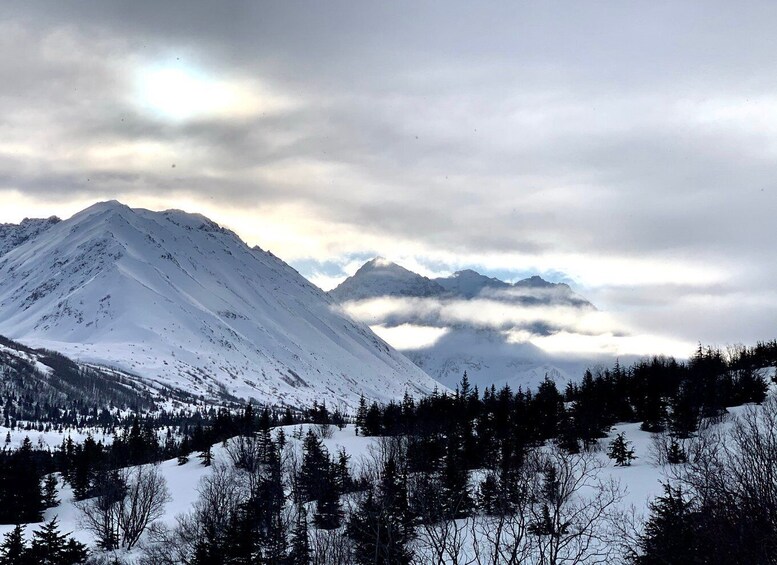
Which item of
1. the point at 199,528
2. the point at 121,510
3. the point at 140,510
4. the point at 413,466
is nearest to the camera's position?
the point at 199,528

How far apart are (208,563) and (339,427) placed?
8762 cm

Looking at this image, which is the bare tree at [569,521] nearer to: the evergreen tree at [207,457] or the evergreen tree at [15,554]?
the evergreen tree at [15,554]

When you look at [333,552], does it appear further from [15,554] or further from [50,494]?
[50,494]

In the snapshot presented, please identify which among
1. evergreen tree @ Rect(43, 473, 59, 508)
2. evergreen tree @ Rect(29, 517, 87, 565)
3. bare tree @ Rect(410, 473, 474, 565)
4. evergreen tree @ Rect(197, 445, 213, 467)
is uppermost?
bare tree @ Rect(410, 473, 474, 565)

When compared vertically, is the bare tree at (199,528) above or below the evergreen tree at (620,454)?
below

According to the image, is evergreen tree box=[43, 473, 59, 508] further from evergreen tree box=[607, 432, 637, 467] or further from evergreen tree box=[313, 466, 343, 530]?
evergreen tree box=[607, 432, 637, 467]

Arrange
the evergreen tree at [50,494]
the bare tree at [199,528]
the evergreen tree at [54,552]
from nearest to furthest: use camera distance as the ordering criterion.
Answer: the evergreen tree at [54,552] < the bare tree at [199,528] < the evergreen tree at [50,494]

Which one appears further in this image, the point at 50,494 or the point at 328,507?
the point at 50,494

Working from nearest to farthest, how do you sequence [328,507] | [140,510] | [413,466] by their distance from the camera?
[328,507] → [140,510] → [413,466]

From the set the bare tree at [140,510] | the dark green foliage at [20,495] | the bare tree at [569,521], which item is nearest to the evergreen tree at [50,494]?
the dark green foliage at [20,495]

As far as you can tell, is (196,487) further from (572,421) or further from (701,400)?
(701,400)

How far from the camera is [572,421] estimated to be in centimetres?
9431

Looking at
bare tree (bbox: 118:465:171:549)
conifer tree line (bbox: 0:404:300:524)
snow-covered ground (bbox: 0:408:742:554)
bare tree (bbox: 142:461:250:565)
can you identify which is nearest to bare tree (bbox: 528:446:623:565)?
snow-covered ground (bbox: 0:408:742:554)

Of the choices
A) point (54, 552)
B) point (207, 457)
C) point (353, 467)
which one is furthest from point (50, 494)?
point (54, 552)
